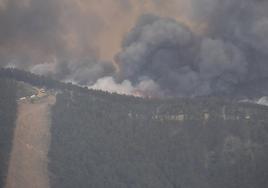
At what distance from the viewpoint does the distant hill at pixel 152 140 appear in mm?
140750

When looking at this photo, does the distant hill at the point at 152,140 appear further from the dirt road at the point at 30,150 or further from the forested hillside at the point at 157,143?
the dirt road at the point at 30,150

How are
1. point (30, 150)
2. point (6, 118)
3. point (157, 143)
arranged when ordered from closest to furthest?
point (30, 150), point (6, 118), point (157, 143)

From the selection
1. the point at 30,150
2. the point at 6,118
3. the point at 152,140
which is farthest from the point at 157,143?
the point at 30,150

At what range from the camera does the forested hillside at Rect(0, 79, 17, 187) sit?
126 metres

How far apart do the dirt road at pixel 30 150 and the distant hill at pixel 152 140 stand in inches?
79.4

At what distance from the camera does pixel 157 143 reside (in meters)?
Answer: 161

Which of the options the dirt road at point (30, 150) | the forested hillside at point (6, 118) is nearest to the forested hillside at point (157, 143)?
the dirt road at point (30, 150)

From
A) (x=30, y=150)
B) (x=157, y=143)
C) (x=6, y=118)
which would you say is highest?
(x=6, y=118)

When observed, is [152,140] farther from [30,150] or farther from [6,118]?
[30,150]

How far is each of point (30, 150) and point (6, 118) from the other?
534 inches

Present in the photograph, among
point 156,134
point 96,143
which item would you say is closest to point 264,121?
Answer: point 156,134

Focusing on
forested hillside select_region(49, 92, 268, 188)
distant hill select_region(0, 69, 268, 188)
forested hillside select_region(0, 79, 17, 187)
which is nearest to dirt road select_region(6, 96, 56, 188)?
forested hillside select_region(0, 79, 17, 187)

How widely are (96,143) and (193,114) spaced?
1314 inches

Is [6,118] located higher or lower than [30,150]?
higher
